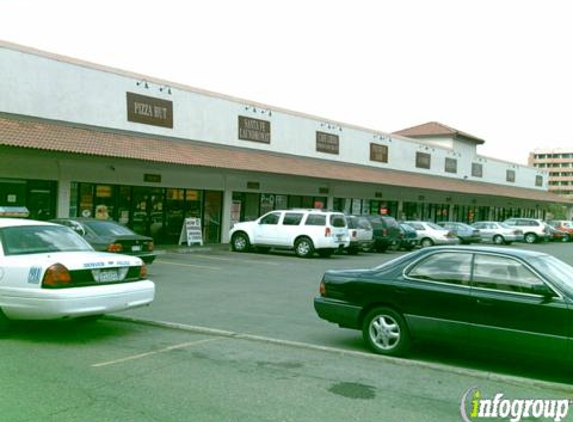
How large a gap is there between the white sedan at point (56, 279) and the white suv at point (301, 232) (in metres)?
14.3

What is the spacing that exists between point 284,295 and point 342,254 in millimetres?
13442

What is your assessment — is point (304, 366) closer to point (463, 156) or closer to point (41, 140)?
point (41, 140)

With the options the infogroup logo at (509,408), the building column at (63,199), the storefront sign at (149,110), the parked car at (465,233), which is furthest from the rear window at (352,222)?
the infogroup logo at (509,408)

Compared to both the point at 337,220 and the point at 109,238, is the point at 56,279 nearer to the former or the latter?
the point at 109,238

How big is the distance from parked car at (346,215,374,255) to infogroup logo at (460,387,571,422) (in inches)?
723

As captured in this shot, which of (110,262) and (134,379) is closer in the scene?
(134,379)

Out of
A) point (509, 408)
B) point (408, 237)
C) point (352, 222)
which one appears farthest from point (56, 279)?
point (408, 237)

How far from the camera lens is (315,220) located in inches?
896

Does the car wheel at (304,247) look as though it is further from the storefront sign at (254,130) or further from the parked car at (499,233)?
the parked car at (499,233)

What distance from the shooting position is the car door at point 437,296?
707 cm

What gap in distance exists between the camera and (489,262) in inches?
283

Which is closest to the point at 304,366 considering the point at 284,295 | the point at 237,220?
the point at 284,295

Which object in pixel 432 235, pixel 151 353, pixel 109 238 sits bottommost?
pixel 151 353

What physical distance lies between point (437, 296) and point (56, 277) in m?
4.67
